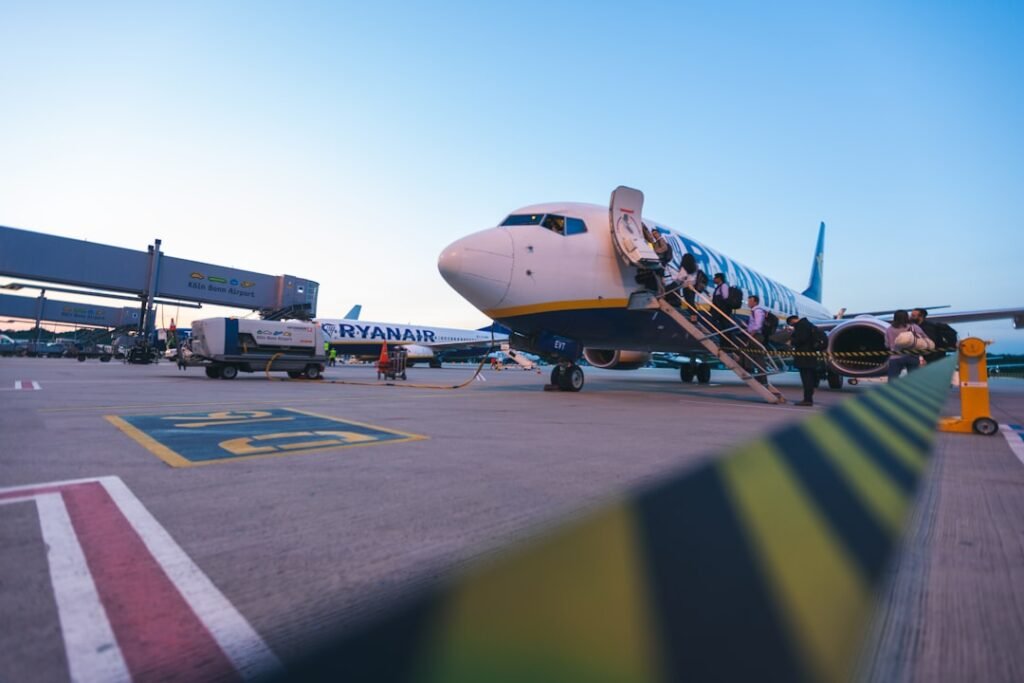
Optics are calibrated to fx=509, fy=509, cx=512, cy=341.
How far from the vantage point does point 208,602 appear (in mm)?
1293

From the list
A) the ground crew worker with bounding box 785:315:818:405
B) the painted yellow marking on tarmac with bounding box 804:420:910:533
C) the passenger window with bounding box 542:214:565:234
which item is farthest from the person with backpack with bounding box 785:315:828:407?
the painted yellow marking on tarmac with bounding box 804:420:910:533

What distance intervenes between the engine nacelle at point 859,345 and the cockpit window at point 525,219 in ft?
17.9

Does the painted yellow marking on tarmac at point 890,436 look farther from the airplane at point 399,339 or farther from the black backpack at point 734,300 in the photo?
the airplane at point 399,339

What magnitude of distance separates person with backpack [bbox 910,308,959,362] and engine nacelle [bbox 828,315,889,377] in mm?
811

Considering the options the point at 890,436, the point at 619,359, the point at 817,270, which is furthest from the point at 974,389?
the point at 817,270

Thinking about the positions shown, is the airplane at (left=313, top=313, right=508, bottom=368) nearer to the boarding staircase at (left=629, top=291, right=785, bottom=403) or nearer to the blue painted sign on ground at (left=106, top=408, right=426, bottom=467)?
the boarding staircase at (left=629, top=291, right=785, bottom=403)

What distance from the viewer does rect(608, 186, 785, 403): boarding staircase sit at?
26.7 ft

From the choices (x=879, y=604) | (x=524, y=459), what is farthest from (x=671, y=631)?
(x=524, y=459)

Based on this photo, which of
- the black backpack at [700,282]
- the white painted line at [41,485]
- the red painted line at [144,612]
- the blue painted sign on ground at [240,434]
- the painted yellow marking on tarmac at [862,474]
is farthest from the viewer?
the black backpack at [700,282]

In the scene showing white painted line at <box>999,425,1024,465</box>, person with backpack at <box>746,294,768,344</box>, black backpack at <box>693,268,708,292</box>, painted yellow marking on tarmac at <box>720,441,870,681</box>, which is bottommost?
white painted line at <box>999,425,1024,465</box>

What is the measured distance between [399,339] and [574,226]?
86.7 ft

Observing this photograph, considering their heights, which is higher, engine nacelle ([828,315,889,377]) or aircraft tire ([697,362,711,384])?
engine nacelle ([828,315,889,377])

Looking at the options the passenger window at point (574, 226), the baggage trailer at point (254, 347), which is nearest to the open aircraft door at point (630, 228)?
the passenger window at point (574, 226)

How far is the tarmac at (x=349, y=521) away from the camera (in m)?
1.20
